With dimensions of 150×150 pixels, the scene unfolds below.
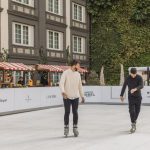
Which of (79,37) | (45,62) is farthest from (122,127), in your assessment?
(79,37)

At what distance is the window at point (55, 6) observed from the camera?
119 ft

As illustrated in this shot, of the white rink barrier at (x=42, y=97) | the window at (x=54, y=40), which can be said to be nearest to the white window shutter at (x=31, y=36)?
the window at (x=54, y=40)

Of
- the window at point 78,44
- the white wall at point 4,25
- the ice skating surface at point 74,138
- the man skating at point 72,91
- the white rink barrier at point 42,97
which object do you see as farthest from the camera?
the window at point 78,44

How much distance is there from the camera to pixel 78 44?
40688 millimetres

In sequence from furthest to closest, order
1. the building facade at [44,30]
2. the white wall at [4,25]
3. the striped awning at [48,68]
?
the striped awning at [48,68] < the building facade at [44,30] < the white wall at [4,25]

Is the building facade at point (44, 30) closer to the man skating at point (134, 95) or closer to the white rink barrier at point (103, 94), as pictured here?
the white rink barrier at point (103, 94)

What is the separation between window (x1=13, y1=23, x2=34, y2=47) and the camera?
31459 mm

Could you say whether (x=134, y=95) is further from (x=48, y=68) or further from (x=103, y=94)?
(x=48, y=68)

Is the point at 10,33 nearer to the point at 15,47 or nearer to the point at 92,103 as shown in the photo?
the point at 15,47

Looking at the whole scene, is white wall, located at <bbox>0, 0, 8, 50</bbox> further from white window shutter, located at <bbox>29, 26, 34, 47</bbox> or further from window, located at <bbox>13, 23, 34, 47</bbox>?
white window shutter, located at <bbox>29, 26, 34, 47</bbox>

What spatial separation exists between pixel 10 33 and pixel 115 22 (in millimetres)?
14400

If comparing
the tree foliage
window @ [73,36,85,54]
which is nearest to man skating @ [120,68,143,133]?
window @ [73,36,85,54]

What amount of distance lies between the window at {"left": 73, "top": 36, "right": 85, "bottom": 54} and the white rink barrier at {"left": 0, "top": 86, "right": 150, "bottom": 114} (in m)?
13.3

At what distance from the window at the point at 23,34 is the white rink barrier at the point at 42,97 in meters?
7.48
